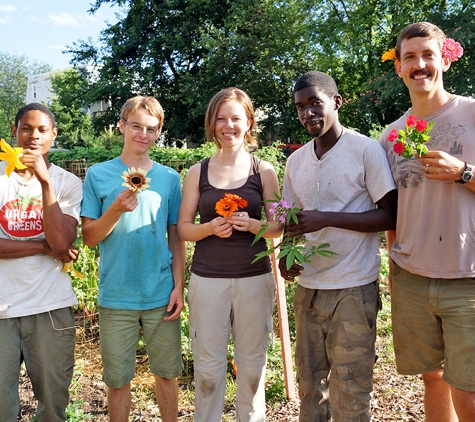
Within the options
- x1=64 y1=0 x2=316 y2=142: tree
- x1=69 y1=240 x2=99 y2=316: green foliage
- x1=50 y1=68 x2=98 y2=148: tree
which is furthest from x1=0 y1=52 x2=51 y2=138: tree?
x1=69 y1=240 x2=99 y2=316: green foliage

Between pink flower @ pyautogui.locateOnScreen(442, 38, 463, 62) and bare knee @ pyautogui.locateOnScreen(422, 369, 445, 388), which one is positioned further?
bare knee @ pyautogui.locateOnScreen(422, 369, 445, 388)

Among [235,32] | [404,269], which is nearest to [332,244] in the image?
[404,269]

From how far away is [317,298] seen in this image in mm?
2590

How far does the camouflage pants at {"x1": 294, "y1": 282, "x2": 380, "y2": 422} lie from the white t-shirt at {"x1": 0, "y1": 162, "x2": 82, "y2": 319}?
1.48m

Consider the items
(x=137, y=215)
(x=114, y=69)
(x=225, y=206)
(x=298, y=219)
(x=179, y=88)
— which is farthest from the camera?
(x=114, y=69)

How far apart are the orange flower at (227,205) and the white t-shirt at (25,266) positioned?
98 cm

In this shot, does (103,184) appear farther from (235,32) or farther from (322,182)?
(235,32)

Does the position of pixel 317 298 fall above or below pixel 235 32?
below

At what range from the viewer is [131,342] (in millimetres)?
2805

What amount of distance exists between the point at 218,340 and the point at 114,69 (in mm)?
26649

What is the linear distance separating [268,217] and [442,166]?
107 centimetres

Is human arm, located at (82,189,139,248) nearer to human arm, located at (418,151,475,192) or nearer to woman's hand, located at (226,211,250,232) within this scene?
woman's hand, located at (226,211,250,232)

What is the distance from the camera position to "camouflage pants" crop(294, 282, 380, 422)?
8.06 ft

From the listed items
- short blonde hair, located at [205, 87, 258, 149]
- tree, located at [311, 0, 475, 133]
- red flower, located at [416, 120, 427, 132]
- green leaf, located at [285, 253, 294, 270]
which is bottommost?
green leaf, located at [285, 253, 294, 270]
